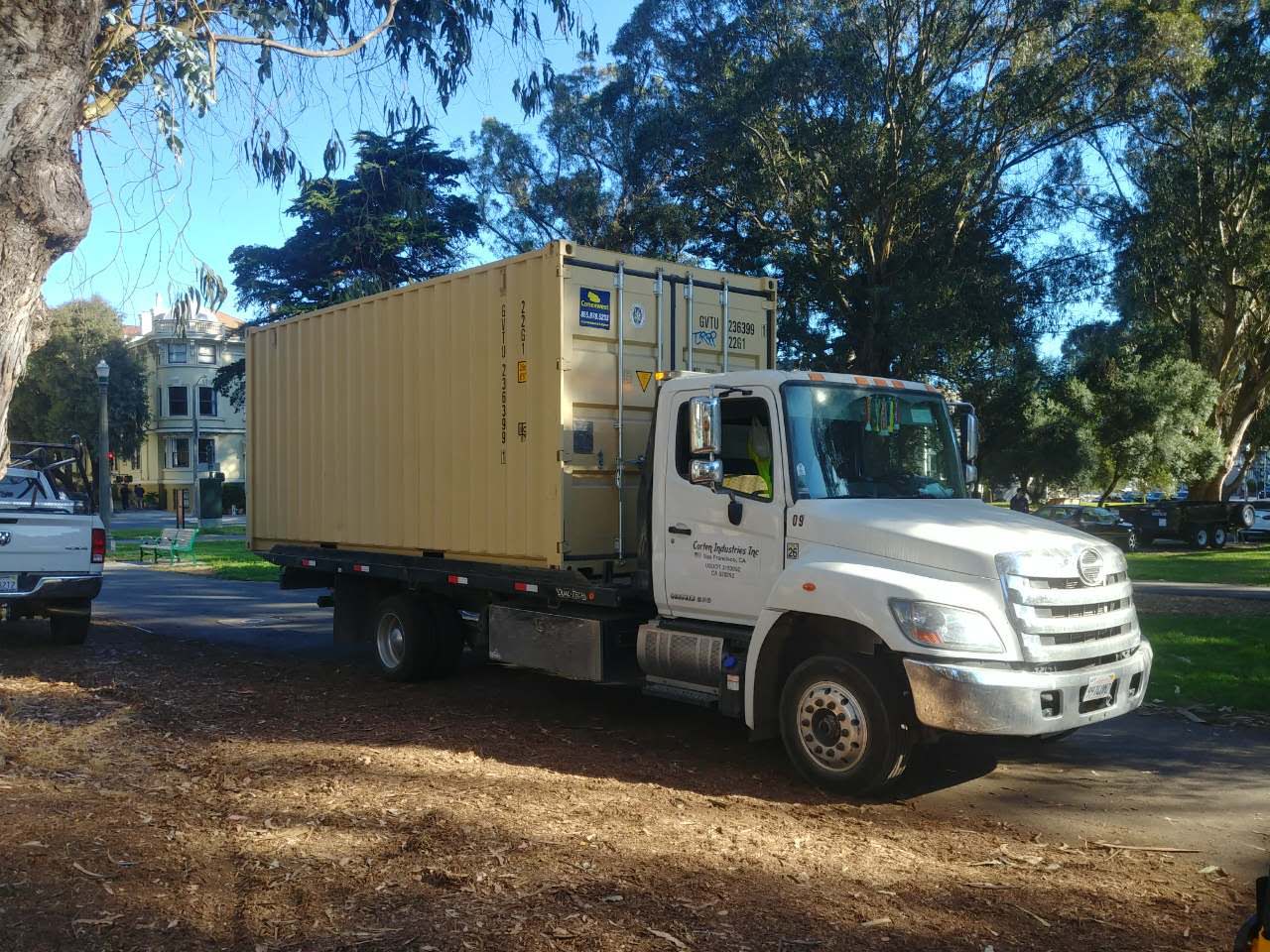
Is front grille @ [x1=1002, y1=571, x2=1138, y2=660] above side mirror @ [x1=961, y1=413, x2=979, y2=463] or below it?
below

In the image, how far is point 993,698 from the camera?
559 cm

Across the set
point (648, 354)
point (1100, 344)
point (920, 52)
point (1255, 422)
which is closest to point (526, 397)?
point (648, 354)

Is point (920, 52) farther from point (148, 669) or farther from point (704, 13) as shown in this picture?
point (148, 669)

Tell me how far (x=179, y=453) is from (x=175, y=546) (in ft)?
134

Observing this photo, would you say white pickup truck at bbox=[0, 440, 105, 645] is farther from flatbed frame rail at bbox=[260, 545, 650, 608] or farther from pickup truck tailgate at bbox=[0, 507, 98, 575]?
flatbed frame rail at bbox=[260, 545, 650, 608]

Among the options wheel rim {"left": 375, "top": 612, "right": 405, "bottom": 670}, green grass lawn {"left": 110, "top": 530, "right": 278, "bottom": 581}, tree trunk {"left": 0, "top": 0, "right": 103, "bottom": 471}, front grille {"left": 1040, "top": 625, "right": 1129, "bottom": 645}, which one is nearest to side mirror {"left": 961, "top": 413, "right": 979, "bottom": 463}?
front grille {"left": 1040, "top": 625, "right": 1129, "bottom": 645}

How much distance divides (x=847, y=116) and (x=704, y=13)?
510 cm

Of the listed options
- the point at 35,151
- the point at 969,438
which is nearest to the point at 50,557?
the point at 35,151

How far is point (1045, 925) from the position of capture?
14.4 ft

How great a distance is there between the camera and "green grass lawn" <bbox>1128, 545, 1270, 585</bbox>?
822 inches

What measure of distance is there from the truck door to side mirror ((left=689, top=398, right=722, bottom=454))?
0.31m

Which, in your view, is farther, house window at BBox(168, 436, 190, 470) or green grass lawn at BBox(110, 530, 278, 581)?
house window at BBox(168, 436, 190, 470)

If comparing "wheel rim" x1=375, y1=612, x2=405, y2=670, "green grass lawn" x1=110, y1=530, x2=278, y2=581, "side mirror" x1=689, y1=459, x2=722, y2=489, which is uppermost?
"side mirror" x1=689, y1=459, x2=722, y2=489

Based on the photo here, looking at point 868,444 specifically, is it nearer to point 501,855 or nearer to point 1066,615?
point 1066,615
